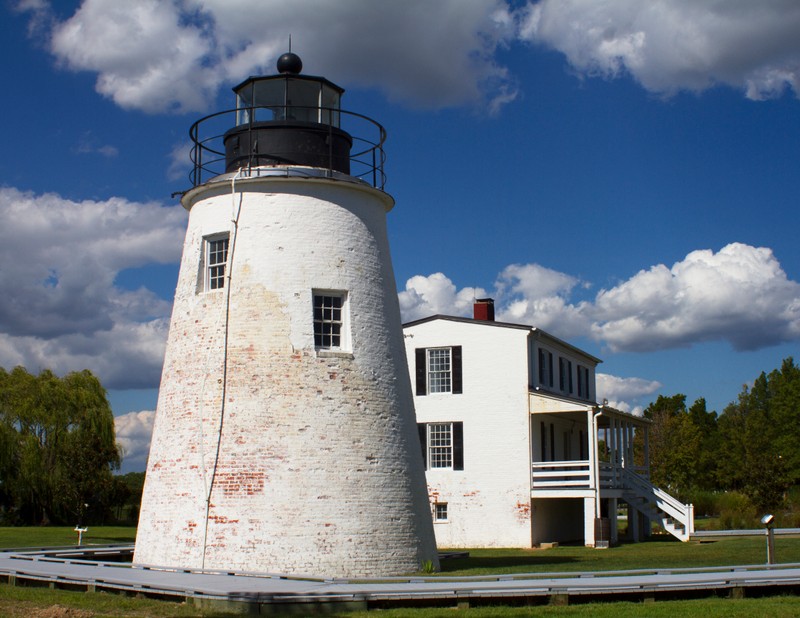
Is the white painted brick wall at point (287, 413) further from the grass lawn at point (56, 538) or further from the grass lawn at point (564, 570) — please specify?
the grass lawn at point (56, 538)

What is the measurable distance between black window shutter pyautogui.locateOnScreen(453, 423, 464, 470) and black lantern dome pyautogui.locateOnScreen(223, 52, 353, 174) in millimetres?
13831

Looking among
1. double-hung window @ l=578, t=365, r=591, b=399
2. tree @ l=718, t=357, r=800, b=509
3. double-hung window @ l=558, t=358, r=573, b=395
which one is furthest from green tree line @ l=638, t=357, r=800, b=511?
double-hung window @ l=558, t=358, r=573, b=395

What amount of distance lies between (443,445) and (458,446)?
560mm

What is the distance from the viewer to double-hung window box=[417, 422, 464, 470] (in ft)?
97.5

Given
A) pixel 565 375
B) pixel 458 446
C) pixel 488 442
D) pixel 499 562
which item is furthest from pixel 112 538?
pixel 565 375

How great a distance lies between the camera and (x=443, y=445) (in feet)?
98.6

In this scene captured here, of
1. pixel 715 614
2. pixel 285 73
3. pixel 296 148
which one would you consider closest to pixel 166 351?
pixel 296 148

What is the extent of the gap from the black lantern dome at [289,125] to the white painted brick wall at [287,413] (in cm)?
67

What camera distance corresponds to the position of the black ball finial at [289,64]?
17547mm

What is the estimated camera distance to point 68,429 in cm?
4109

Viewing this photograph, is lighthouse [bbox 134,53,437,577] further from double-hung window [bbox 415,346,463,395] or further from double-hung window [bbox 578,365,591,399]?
double-hung window [bbox 578,365,591,399]

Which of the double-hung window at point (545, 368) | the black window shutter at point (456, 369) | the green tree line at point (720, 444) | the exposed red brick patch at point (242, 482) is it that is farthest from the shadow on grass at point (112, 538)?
the green tree line at point (720, 444)

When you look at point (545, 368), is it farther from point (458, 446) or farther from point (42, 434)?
point (42, 434)

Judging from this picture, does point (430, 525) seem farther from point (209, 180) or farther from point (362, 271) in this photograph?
point (209, 180)
